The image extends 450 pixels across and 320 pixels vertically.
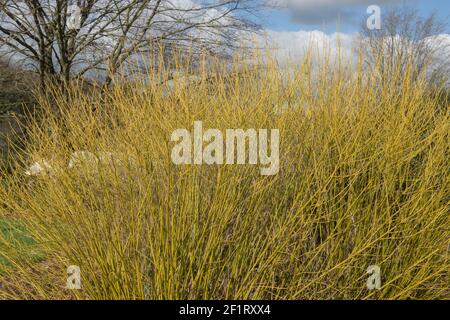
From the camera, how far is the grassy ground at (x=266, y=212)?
2.69 metres

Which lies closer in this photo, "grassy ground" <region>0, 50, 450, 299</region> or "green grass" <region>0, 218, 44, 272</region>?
"grassy ground" <region>0, 50, 450, 299</region>

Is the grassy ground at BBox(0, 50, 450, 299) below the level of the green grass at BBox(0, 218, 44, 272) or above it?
above

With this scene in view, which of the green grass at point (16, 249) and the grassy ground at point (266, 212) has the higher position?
the grassy ground at point (266, 212)

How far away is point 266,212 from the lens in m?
3.07

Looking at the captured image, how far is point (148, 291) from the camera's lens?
278 cm

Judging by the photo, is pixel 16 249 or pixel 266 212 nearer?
pixel 266 212

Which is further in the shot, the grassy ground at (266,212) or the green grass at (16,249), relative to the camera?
the green grass at (16,249)

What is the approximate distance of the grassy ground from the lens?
8.83 ft

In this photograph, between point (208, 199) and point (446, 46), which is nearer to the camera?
point (208, 199)
